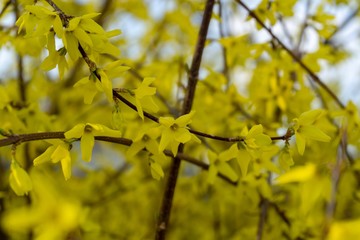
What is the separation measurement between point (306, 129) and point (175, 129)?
0.29m

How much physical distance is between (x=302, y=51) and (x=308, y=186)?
1.26 metres

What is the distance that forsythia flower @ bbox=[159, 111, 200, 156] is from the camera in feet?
3.55

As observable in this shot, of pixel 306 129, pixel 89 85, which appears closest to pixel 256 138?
pixel 306 129

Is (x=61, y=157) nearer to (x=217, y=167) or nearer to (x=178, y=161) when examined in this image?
(x=178, y=161)

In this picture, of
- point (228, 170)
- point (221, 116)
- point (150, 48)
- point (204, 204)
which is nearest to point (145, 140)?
point (228, 170)

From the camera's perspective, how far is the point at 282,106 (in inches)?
74.0

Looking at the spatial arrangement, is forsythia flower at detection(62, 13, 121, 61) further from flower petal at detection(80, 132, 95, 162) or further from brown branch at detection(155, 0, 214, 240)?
brown branch at detection(155, 0, 214, 240)

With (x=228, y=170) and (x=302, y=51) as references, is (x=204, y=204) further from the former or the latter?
(x=228, y=170)

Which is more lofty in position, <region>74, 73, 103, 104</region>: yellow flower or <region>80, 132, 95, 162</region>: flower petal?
<region>74, 73, 103, 104</region>: yellow flower

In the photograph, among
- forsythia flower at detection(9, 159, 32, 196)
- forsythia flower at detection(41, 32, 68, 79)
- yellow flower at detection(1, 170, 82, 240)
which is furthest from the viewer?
forsythia flower at detection(41, 32, 68, 79)

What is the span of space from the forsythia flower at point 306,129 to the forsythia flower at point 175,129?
0.71ft

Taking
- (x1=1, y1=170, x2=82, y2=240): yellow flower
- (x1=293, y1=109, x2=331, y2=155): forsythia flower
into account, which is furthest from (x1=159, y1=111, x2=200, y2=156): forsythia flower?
(x1=1, y1=170, x2=82, y2=240): yellow flower

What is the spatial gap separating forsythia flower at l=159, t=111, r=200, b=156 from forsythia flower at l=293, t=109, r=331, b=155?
0.22 meters

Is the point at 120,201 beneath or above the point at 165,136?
above
